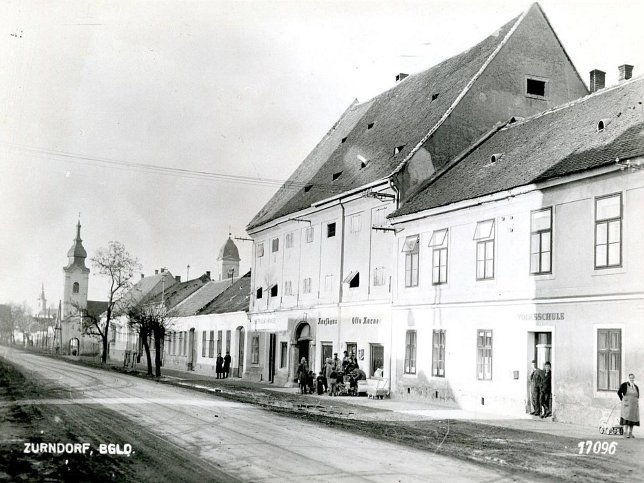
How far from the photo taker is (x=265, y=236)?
4269 centimetres

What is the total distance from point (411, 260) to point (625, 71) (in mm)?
10485

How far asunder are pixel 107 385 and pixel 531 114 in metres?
20.6

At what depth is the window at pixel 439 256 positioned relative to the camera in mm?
25500

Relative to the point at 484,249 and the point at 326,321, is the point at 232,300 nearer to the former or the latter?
the point at 326,321

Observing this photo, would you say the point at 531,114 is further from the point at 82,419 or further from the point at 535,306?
the point at 82,419

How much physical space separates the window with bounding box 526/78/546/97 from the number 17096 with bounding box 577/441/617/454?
18.4 meters

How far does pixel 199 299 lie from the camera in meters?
61.8

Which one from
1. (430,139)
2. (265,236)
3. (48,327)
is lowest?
(48,327)

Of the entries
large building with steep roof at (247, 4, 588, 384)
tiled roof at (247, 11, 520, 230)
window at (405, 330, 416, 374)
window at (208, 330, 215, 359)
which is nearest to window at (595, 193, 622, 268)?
window at (405, 330, 416, 374)

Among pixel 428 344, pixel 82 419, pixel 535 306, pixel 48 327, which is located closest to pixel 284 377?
pixel 428 344

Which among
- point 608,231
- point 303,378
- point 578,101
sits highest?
point 578,101

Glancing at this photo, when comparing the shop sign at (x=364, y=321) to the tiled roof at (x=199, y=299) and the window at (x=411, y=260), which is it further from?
the tiled roof at (x=199, y=299)

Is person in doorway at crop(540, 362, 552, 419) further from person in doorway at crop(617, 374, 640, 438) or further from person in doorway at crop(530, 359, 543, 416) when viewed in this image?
person in doorway at crop(617, 374, 640, 438)

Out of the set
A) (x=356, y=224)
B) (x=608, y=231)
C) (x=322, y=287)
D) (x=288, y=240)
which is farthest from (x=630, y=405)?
(x=288, y=240)
